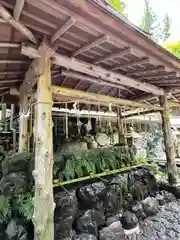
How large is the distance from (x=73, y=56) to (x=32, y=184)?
2.13 meters

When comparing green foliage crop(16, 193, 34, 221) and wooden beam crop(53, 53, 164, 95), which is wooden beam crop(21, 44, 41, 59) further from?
green foliage crop(16, 193, 34, 221)

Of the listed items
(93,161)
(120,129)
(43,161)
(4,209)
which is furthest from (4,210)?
(120,129)

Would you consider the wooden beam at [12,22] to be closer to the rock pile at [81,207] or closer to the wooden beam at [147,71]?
the rock pile at [81,207]

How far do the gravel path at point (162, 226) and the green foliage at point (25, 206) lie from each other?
5.62 feet

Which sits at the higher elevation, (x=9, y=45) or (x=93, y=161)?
(x=9, y=45)

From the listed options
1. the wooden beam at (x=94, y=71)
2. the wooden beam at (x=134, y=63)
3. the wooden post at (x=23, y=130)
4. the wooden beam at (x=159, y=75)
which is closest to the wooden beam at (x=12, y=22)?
the wooden beam at (x=94, y=71)

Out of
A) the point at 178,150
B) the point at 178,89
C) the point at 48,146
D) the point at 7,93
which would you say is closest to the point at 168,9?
the point at 178,150

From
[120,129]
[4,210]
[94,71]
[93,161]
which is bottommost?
[4,210]

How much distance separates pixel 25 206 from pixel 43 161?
882 millimetres

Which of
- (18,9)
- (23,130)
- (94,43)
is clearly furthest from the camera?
(23,130)

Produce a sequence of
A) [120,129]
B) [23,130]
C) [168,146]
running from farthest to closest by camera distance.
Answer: [120,129] → [168,146] → [23,130]

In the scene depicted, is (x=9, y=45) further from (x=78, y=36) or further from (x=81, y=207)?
(x=81, y=207)

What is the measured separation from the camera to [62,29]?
6.12 ft

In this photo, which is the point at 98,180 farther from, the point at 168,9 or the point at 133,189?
the point at 168,9
